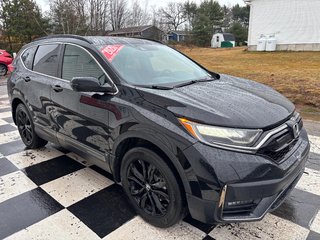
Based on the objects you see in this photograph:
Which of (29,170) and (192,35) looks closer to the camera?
(29,170)

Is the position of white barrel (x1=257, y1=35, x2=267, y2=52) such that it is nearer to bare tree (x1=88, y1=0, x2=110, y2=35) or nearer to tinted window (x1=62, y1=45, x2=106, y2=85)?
bare tree (x1=88, y1=0, x2=110, y2=35)

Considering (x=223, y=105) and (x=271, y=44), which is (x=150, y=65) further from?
(x=271, y=44)

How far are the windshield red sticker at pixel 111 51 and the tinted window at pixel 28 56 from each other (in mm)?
1556

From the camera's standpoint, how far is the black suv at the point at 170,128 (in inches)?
74.2

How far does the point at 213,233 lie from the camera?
7.49 feet

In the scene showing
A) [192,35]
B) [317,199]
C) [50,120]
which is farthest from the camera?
[192,35]

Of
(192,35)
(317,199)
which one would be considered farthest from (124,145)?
(192,35)

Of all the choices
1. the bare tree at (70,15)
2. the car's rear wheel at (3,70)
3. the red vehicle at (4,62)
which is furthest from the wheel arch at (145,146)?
the bare tree at (70,15)

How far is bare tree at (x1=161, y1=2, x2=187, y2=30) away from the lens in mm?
57344

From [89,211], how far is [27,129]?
80.6 inches

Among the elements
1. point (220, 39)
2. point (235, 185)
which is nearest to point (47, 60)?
point (235, 185)

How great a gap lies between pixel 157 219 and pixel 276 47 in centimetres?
2079

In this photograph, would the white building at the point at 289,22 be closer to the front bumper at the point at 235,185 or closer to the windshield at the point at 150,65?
the windshield at the point at 150,65

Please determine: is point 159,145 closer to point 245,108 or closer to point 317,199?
point 245,108
